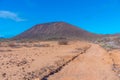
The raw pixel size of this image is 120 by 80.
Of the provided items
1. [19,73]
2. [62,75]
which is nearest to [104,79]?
[62,75]

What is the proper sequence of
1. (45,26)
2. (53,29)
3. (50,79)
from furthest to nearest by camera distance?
(45,26), (53,29), (50,79)

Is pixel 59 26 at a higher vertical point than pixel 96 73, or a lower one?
higher

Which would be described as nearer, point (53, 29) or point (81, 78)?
point (81, 78)

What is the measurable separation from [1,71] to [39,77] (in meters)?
3.68

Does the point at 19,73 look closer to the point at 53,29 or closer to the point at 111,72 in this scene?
the point at 111,72

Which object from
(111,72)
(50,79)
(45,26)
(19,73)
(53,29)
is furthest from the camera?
(45,26)

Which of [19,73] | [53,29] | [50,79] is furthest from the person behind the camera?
[53,29]

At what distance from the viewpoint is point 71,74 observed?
23.0 m

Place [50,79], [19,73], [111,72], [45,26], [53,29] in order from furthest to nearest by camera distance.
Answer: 1. [45,26]
2. [53,29]
3. [111,72]
4. [19,73]
5. [50,79]

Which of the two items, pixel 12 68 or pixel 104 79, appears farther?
pixel 12 68

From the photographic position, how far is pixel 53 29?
17338 cm

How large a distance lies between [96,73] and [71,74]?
80.4 inches

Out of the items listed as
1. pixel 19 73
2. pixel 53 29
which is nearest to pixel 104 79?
pixel 19 73

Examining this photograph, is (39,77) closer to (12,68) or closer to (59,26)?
(12,68)
